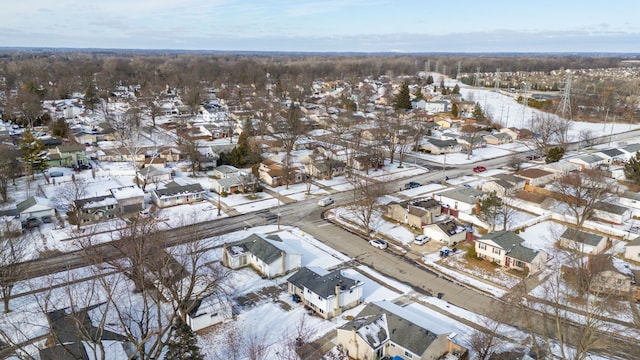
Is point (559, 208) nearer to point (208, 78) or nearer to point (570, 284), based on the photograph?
point (570, 284)

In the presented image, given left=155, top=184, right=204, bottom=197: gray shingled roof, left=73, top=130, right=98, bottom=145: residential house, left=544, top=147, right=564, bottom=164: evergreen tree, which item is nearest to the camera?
left=155, top=184, right=204, bottom=197: gray shingled roof

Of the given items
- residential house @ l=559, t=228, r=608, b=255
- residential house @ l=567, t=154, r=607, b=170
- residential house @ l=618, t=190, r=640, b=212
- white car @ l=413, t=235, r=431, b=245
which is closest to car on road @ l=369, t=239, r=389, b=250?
white car @ l=413, t=235, r=431, b=245

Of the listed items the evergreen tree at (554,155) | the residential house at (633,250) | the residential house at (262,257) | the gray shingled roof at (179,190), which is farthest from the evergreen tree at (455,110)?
the residential house at (262,257)

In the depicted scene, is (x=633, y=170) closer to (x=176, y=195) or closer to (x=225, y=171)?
(x=225, y=171)

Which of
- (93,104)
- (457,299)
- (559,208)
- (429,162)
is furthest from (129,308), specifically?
(93,104)

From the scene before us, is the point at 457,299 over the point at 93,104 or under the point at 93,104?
under

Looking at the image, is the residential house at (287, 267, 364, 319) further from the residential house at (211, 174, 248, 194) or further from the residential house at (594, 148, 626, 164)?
the residential house at (594, 148, 626, 164)
